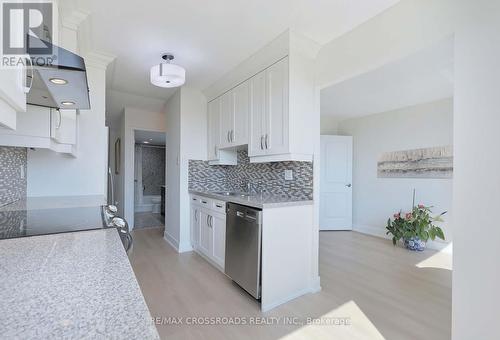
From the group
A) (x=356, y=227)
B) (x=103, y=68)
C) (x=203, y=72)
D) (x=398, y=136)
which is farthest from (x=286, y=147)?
(x=356, y=227)

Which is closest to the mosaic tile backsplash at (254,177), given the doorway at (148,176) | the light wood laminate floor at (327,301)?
the light wood laminate floor at (327,301)

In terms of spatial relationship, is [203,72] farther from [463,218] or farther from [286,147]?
[463,218]

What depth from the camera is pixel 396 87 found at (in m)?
3.33

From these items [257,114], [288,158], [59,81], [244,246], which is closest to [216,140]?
[257,114]

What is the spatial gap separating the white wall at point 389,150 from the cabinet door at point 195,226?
10.9ft

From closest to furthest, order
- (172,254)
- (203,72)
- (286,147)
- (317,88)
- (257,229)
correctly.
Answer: (257,229) < (286,147) < (317,88) < (203,72) < (172,254)

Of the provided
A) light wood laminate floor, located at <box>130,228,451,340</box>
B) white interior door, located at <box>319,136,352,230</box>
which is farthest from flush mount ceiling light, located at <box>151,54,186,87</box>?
white interior door, located at <box>319,136,352,230</box>

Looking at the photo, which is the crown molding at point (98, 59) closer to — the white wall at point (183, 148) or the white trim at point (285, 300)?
the white wall at point (183, 148)

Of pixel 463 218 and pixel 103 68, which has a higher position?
pixel 103 68

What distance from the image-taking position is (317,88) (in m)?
2.45

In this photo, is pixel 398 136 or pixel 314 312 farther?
pixel 398 136

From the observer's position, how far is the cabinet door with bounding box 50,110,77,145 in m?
1.70

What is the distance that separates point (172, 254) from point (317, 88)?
2.91m

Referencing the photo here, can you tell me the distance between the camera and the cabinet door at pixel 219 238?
2.76m
